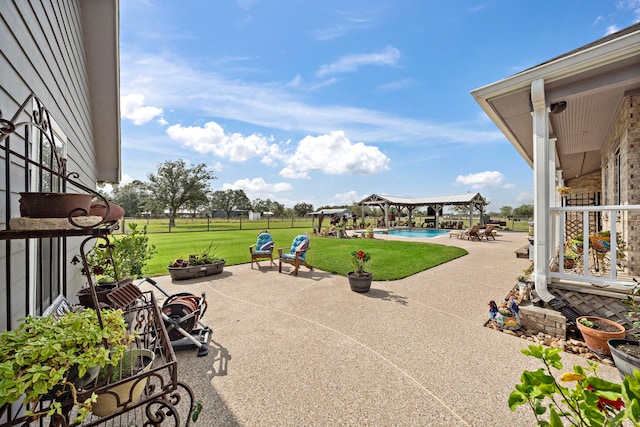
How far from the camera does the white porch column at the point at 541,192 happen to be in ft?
11.6

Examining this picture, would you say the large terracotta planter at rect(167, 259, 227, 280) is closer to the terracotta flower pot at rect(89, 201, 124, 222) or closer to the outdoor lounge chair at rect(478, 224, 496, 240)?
the terracotta flower pot at rect(89, 201, 124, 222)

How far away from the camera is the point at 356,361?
9.11ft

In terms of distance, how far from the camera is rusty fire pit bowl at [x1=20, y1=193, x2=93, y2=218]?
4.22ft

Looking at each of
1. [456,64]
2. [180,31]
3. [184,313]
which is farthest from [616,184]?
[180,31]

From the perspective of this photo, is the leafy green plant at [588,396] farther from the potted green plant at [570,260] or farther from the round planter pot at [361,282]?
the potted green plant at [570,260]

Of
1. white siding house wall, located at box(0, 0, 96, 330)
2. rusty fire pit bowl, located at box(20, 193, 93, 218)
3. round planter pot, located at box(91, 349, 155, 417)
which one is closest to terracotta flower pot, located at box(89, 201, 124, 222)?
rusty fire pit bowl, located at box(20, 193, 93, 218)

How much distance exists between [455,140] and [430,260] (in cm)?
1232

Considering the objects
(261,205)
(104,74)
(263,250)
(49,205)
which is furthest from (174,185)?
(49,205)

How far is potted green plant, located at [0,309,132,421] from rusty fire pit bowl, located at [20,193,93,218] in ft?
1.76

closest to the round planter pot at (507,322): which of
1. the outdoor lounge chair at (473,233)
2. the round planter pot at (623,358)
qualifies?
the round planter pot at (623,358)

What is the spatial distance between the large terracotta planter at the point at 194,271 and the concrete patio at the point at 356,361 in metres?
1.38

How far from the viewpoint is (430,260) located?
8336 mm

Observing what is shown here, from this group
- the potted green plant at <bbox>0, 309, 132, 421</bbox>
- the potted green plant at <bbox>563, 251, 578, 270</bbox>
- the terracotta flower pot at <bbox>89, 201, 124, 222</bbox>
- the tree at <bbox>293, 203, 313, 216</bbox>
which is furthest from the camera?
the tree at <bbox>293, 203, 313, 216</bbox>

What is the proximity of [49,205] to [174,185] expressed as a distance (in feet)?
122
